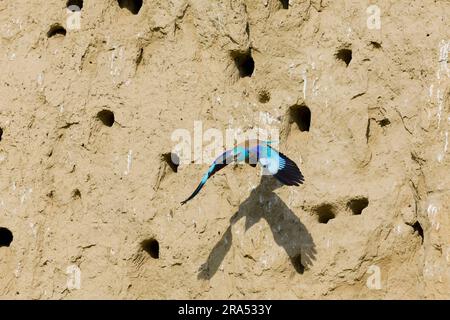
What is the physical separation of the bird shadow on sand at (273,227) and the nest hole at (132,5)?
104 cm

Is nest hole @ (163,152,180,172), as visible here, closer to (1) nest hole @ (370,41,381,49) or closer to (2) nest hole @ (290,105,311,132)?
(2) nest hole @ (290,105,311,132)

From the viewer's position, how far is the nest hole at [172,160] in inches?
211

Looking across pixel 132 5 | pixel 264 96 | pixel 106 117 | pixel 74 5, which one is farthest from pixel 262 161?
pixel 74 5

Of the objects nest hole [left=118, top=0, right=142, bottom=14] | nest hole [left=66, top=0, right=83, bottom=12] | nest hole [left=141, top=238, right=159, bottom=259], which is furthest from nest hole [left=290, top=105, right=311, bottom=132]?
nest hole [left=66, top=0, right=83, bottom=12]

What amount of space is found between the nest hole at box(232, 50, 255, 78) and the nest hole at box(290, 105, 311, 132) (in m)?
0.27

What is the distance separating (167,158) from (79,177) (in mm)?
420

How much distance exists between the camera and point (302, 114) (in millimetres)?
5266

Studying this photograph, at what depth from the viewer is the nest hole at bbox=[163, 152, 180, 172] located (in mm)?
5363

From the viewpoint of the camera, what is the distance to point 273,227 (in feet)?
16.8

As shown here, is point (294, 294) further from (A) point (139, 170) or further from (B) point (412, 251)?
(A) point (139, 170)

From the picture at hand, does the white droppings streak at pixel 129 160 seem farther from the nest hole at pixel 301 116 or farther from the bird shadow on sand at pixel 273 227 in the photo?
the nest hole at pixel 301 116

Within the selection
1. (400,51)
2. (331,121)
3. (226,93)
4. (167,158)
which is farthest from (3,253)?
(400,51)

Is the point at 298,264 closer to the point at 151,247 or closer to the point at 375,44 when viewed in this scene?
the point at 151,247

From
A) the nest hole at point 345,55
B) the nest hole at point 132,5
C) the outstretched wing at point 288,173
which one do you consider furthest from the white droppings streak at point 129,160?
the nest hole at point 345,55
